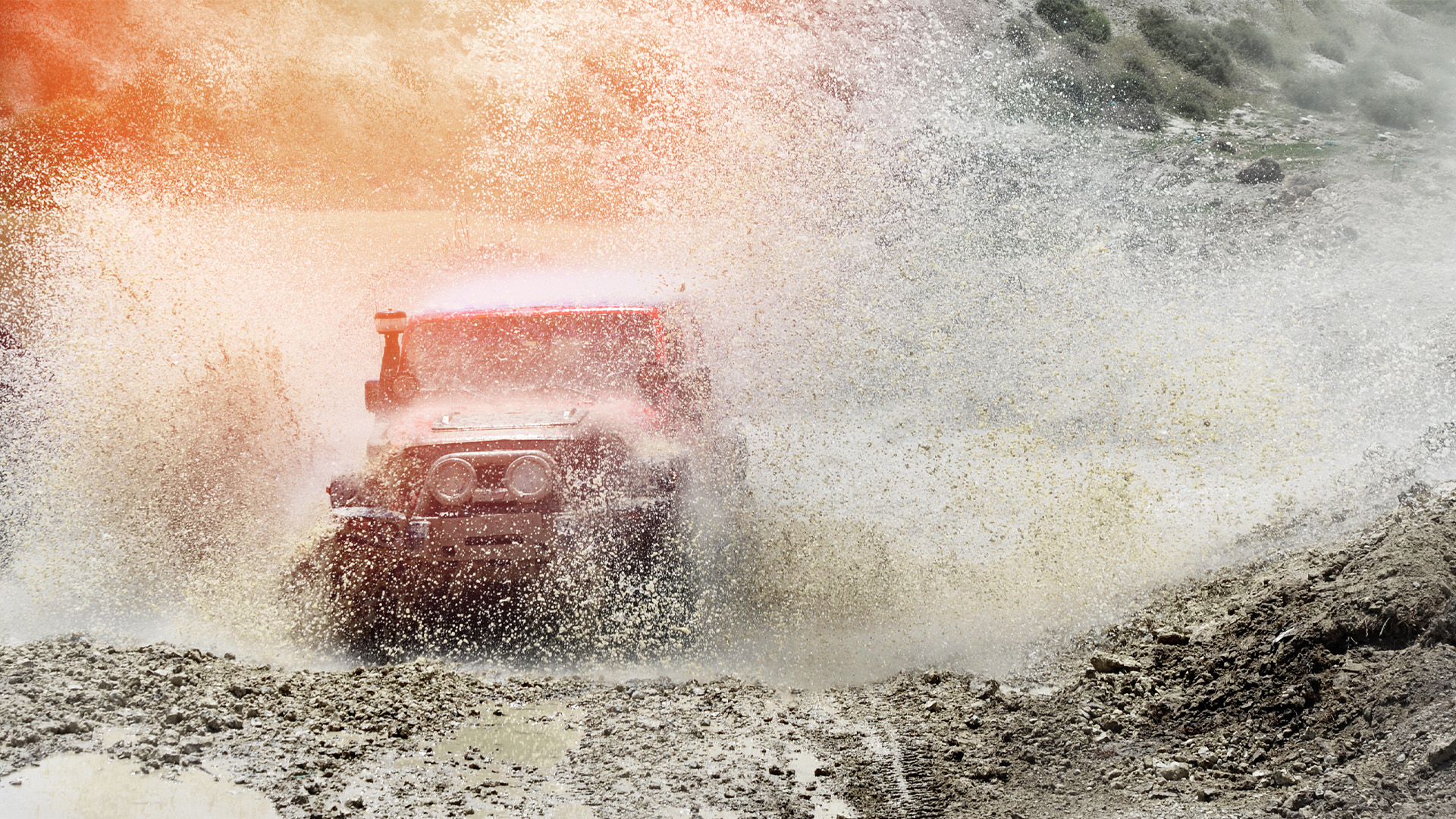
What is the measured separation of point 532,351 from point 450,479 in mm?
1284

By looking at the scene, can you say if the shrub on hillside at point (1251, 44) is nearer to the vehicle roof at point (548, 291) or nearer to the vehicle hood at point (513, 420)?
the vehicle roof at point (548, 291)

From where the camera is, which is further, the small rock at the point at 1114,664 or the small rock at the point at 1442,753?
the small rock at the point at 1114,664

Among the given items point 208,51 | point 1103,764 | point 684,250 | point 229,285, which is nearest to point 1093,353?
point 684,250

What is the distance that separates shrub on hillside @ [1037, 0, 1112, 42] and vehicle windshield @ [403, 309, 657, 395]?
23.8 metres

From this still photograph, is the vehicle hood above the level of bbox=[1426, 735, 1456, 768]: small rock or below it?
above

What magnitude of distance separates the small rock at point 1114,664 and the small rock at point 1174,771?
103cm

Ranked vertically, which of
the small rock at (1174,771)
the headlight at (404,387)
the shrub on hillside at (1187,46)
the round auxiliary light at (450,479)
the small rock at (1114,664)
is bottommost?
the small rock at (1174,771)

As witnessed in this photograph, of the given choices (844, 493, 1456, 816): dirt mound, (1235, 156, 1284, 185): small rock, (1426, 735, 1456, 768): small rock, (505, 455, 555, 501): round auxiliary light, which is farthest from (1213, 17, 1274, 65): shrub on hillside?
(1426, 735, 1456, 768): small rock

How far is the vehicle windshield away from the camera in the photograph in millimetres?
6113

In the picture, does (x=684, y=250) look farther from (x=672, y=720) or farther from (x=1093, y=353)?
(x=672, y=720)

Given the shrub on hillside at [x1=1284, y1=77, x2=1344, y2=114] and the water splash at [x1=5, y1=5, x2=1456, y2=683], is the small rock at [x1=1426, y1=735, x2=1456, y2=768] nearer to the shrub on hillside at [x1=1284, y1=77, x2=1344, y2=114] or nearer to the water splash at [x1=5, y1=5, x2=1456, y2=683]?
the water splash at [x1=5, y1=5, x2=1456, y2=683]

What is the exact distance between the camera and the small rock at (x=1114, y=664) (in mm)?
4859

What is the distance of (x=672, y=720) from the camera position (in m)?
4.52

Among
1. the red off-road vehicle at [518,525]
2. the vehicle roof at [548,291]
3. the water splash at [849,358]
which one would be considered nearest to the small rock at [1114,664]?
the water splash at [849,358]
